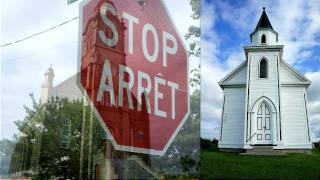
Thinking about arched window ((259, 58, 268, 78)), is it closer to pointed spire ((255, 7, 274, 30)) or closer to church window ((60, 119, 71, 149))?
pointed spire ((255, 7, 274, 30))

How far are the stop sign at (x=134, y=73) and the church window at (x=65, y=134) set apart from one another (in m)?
0.34

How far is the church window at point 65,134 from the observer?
3258 millimetres

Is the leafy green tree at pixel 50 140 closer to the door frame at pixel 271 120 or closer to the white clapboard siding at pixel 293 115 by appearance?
the door frame at pixel 271 120

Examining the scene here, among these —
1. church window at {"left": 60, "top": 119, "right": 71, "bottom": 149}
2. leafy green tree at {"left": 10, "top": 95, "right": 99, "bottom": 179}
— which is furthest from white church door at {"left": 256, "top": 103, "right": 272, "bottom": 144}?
church window at {"left": 60, "top": 119, "right": 71, "bottom": 149}

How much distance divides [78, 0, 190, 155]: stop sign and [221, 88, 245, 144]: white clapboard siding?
276mm

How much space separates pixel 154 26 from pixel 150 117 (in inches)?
24.7

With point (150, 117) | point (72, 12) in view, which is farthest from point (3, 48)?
point (150, 117)

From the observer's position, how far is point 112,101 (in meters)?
2.96

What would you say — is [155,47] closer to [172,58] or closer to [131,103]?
[172,58]

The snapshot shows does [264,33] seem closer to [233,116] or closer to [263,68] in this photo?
[263,68]

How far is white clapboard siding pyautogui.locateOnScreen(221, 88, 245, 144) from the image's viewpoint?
2.88 m

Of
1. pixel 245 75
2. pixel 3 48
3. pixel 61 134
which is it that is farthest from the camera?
pixel 3 48

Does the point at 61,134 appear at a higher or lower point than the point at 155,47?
lower

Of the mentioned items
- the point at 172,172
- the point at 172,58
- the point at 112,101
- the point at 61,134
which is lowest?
the point at 172,172
